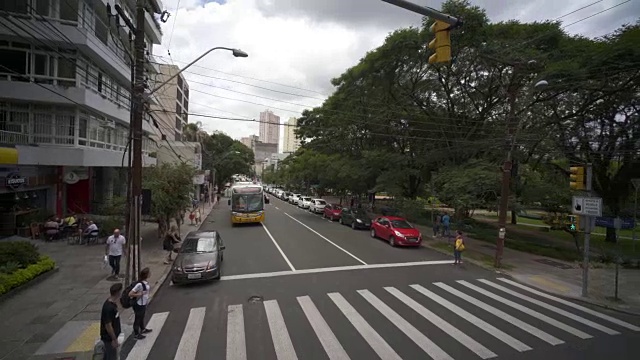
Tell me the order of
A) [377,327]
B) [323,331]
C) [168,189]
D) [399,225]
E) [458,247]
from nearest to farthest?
[323,331], [377,327], [458,247], [168,189], [399,225]

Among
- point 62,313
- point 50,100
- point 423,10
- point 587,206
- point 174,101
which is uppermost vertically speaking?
point 174,101

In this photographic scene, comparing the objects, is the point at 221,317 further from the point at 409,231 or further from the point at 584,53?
the point at 584,53

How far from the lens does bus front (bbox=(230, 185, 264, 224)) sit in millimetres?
25092

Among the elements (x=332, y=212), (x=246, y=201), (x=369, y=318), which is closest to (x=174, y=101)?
(x=246, y=201)

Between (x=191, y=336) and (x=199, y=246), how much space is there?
5.35 metres

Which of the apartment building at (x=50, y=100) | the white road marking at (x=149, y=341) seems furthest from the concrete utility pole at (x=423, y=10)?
the apartment building at (x=50, y=100)

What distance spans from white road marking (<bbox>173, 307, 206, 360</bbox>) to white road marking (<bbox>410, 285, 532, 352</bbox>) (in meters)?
5.62

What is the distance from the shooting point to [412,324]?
805 centimetres

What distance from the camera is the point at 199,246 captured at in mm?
12375

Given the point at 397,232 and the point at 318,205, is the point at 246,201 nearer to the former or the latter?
the point at 318,205

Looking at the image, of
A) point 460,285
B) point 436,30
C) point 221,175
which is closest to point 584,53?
point 460,285

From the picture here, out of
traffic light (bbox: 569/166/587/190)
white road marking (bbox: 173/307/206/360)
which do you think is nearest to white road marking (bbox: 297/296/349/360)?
white road marking (bbox: 173/307/206/360)

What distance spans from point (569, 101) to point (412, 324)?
62.1ft

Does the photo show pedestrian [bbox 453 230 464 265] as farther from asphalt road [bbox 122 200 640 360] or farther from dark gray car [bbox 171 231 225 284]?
dark gray car [bbox 171 231 225 284]
